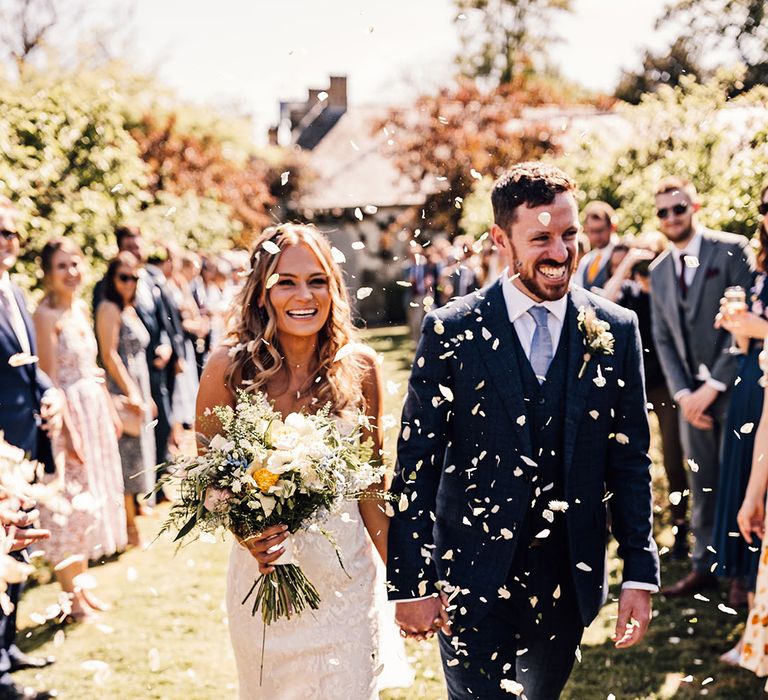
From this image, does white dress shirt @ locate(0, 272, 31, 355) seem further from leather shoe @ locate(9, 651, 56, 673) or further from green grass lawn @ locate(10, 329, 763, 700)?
leather shoe @ locate(9, 651, 56, 673)

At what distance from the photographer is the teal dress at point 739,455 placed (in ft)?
16.8

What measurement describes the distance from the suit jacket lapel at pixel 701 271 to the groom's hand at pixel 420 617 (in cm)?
372

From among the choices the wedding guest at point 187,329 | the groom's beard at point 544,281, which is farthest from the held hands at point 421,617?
the wedding guest at point 187,329

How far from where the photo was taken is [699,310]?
6141mm

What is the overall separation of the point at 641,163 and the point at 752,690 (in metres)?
9.32

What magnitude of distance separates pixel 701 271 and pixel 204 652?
13.2 ft

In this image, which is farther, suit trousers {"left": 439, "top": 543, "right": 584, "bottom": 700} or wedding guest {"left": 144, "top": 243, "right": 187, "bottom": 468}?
wedding guest {"left": 144, "top": 243, "right": 187, "bottom": 468}

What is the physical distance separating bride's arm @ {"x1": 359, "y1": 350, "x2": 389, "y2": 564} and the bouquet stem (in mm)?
403

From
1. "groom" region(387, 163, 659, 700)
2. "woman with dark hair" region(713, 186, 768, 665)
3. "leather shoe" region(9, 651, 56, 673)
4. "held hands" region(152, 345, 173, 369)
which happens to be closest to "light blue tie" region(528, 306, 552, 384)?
"groom" region(387, 163, 659, 700)

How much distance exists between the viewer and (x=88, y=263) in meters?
10.5

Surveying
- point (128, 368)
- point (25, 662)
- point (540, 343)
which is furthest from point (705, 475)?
point (128, 368)

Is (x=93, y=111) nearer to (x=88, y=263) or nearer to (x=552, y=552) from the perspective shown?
(x=88, y=263)

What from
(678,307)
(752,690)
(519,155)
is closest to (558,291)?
(752,690)

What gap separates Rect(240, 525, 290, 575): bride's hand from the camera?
10.2 feet
